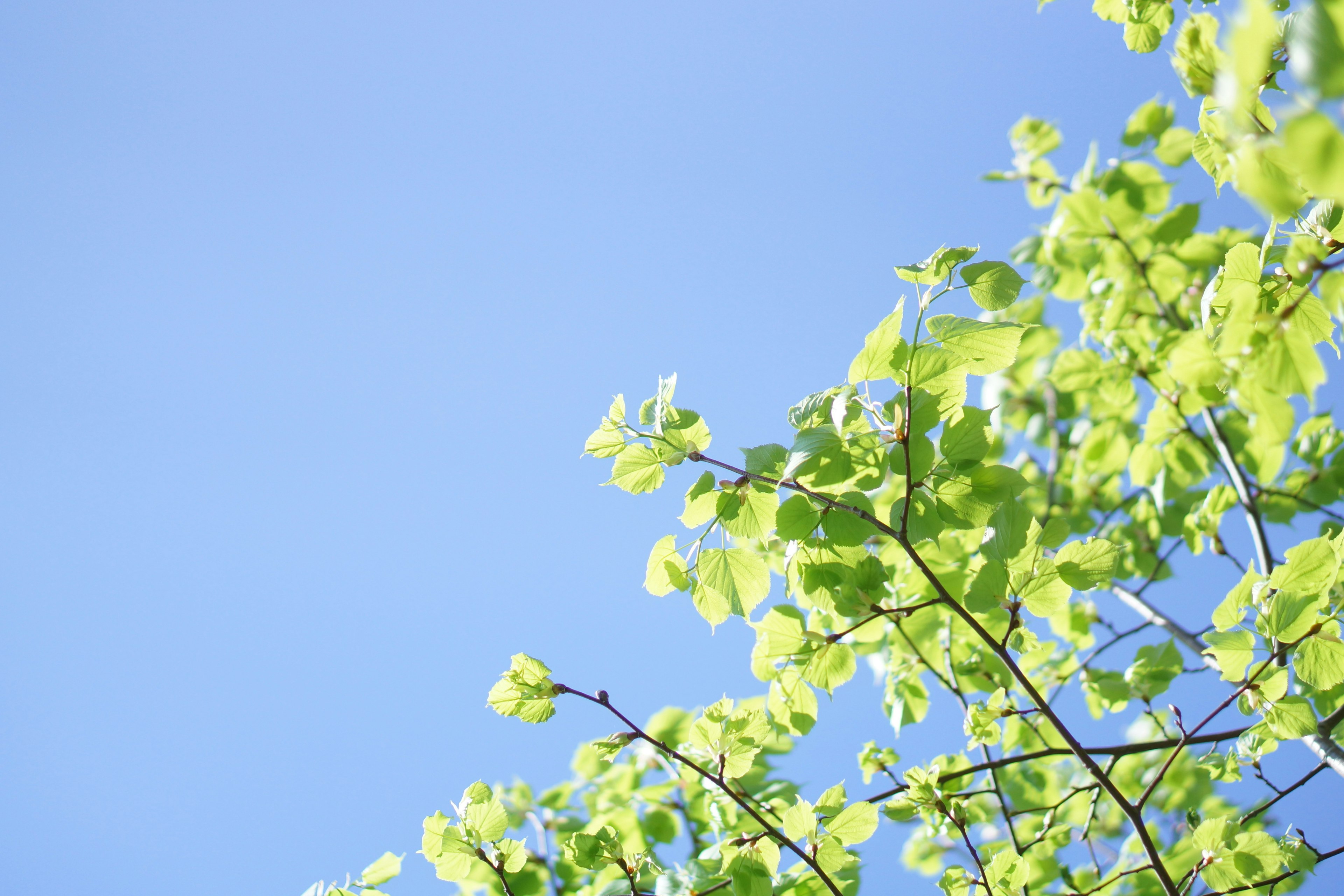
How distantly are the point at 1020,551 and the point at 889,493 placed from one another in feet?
5.21

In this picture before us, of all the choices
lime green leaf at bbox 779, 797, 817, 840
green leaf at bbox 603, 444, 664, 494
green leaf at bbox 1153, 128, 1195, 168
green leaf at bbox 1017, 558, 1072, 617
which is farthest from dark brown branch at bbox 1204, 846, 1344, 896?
green leaf at bbox 1153, 128, 1195, 168

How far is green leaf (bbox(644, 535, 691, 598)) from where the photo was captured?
132 centimetres

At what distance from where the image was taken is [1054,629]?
2455 millimetres

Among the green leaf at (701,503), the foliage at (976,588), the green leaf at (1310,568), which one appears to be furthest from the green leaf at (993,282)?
the green leaf at (1310,568)

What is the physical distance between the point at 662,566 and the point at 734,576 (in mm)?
131

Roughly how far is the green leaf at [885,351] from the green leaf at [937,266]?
0.15 feet

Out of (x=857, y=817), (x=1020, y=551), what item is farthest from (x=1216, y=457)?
(x=857, y=817)

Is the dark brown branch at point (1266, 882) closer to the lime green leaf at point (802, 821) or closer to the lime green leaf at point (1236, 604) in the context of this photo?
the lime green leaf at point (1236, 604)

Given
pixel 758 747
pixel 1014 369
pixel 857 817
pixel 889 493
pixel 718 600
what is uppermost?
pixel 1014 369

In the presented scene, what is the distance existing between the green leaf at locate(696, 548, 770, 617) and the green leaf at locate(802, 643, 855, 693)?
229 mm

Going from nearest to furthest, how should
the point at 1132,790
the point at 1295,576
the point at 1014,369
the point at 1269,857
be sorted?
the point at 1295,576 < the point at 1269,857 < the point at 1132,790 < the point at 1014,369

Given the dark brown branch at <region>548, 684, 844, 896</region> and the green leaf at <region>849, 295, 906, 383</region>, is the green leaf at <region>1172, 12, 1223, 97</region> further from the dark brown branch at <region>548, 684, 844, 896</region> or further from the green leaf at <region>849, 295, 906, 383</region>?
the dark brown branch at <region>548, 684, 844, 896</region>

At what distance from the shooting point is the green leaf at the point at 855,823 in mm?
1315

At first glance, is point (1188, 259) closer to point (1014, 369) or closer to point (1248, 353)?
point (1014, 369)
